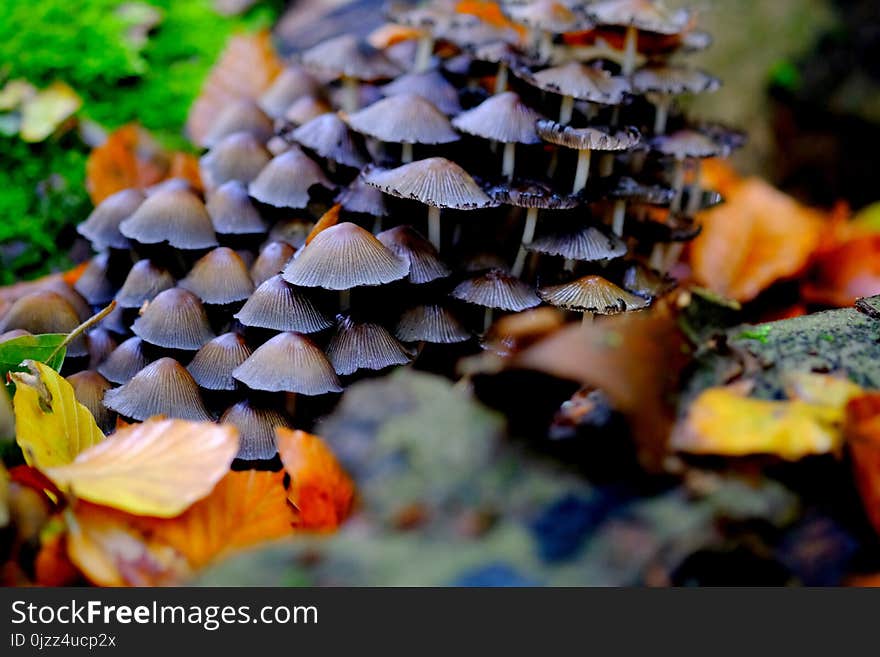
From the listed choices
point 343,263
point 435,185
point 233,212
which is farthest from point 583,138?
point 233,212

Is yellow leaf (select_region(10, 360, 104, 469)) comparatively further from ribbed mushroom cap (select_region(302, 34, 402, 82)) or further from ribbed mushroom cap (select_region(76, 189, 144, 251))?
ribbed mushroom cap (select_region(302, 34, 402, 82))

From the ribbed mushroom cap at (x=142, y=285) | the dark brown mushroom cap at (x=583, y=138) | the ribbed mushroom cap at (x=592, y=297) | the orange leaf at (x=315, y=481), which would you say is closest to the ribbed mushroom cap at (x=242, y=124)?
the ribbed mushroom cap at (x=142, y=285)

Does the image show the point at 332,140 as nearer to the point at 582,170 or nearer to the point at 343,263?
the point at 343,263

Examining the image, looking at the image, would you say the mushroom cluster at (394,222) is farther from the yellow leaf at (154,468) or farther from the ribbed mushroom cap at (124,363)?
the yellow leaf at (154,468)

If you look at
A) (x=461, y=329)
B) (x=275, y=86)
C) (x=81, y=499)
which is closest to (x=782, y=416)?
(x=461, y=329)

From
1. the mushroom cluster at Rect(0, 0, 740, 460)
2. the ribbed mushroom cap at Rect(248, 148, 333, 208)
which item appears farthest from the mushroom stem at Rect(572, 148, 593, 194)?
the ribbed mushroom cap at Rect(248, 148, 333, 208)

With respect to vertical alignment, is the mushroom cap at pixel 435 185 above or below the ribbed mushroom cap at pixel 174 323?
above
